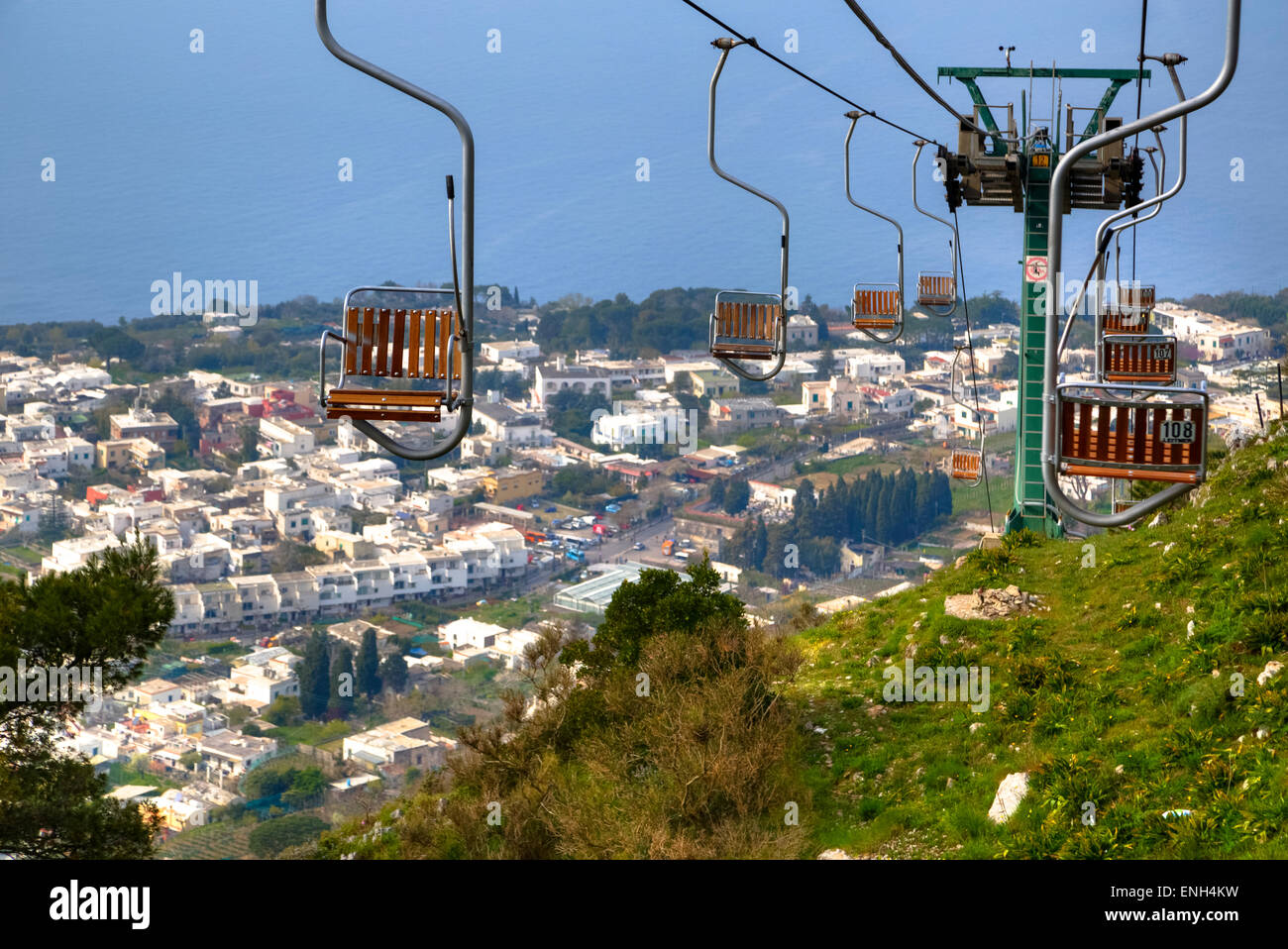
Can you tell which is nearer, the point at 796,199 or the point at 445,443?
the point at 445,443

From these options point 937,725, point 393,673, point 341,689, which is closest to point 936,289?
point 937,725

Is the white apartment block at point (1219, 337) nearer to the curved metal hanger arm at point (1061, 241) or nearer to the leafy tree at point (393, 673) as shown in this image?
the leafy tree at point (393, 673)

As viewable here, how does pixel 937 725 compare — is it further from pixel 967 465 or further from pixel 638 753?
pixel 967 465

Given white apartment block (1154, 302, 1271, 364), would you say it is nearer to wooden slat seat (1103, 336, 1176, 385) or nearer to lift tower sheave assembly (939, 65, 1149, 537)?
lift tower sheave assembly (939, 65, 1149, 537)

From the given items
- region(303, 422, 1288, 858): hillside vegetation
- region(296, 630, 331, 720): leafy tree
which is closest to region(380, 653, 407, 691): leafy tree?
region(296, 630, 331, 720): leafy tree

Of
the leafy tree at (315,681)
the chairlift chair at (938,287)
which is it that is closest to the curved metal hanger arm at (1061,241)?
the chairlift chair at (938,287)

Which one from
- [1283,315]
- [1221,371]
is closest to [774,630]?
[1221,371]
